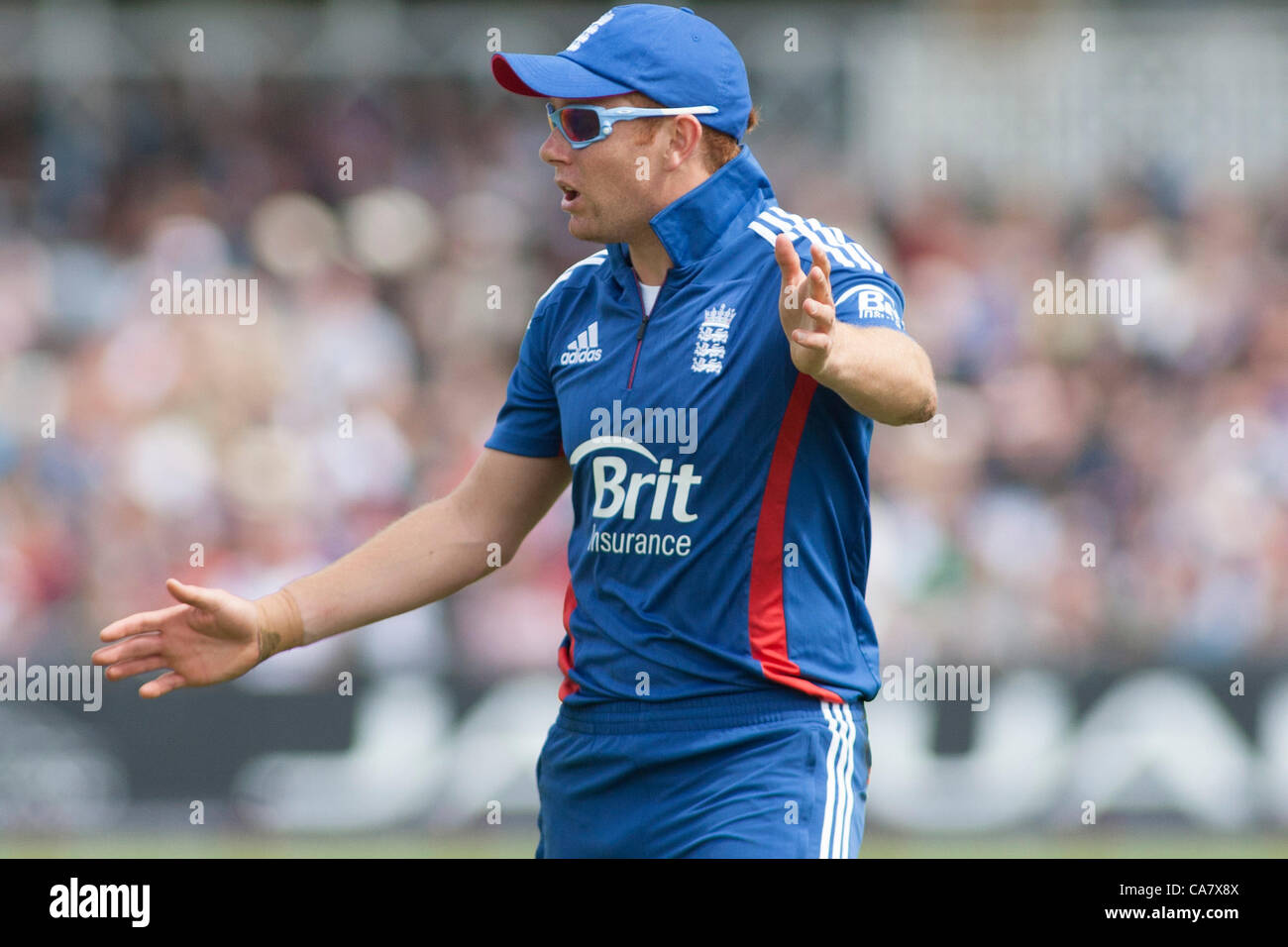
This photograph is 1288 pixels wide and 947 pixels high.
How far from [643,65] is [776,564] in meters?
1.35

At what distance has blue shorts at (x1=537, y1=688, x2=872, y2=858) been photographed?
404 cm

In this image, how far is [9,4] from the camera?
1343 centimetres

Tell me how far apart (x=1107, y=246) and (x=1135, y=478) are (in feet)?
7.51

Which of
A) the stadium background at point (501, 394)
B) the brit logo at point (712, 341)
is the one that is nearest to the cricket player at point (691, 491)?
the brit logo at point (712, 341)

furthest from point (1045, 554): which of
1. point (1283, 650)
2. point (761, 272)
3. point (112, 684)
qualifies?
point (761, 272)

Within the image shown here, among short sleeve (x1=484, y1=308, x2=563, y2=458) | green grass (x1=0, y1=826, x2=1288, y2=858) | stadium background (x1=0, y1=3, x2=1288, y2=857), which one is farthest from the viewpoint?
stadium background (x1=0, y1=3, x2=1288, y2=857)

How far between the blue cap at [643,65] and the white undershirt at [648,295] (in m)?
0.46

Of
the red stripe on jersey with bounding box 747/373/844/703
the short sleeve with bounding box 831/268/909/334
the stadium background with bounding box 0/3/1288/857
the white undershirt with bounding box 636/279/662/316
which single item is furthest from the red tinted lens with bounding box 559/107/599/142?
the stadium background with bounding box 0/3/1288/857

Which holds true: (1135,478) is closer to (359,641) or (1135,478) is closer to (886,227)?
(886,227)

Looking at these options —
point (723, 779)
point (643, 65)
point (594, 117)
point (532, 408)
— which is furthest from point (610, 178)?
point (723, 779)

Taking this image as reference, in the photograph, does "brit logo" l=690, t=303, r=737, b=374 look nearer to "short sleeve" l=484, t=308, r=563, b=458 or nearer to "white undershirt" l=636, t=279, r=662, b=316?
"white undershirt" l=636, t=279, r=662, b=316

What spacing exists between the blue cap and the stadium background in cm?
575

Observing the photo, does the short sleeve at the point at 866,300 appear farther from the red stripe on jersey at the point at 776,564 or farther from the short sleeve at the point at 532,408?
the short sleeve at the point at 532,408

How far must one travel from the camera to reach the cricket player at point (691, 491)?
13.4 ft
